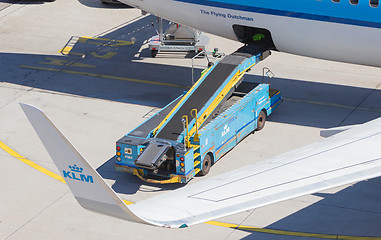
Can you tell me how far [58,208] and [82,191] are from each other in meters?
8.72

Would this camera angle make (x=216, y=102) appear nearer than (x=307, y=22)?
Yes

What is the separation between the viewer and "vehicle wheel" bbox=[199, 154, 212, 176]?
2114 cm

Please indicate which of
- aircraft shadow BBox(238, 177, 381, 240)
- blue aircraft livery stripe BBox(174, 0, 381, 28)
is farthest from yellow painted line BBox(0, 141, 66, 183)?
blue aircraft livery stripe BBox(174, 0, 381, 28)

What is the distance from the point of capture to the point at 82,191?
11.6 meters

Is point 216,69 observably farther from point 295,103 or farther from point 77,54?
point 77,54

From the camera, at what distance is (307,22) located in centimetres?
2355

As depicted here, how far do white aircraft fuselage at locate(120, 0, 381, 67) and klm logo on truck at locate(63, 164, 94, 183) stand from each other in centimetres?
1341

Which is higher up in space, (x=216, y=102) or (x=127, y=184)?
(x=216, y=102)

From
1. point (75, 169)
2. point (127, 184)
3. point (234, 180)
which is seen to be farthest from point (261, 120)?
point (75, 169)

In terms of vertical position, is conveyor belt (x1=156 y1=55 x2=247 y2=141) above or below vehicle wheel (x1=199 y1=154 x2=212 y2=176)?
above

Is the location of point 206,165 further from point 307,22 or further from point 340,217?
point 307,22

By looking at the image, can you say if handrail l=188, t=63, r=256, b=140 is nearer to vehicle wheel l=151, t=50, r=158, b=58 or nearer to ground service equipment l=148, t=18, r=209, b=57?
ground service equipment l=148, t=18, r=209, b=57

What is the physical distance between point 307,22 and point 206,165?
5.79 meters

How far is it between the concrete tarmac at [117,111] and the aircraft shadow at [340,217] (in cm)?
3
